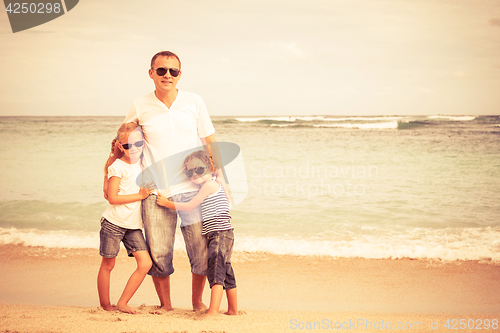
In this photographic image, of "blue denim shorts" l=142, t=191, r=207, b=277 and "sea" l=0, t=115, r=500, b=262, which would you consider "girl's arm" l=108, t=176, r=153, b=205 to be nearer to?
"blue denim shorts" l=142, t=191, r=207, b=277

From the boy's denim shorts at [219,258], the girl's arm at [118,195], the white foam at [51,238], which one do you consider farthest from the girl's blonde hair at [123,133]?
the white foam at [51,238]

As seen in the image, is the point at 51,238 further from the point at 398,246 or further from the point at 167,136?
the point at 398,246

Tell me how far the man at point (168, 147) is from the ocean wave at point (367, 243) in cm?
250

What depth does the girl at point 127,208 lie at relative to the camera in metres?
2.61

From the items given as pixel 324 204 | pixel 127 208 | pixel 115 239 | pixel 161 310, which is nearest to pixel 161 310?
pixel 161 310

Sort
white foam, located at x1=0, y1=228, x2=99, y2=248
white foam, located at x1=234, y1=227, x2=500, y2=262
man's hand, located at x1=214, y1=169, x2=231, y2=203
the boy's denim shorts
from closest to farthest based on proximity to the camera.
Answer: the boy's denim shorts → man's hand, located at x1=214, y1=169, x2=231, y2=203 → white foam, located at x1=234, y1=227, x2=500, y2=262 → white foam, located at x1=0, y1=228, x2=99, y2=248

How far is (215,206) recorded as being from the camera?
2695 mm

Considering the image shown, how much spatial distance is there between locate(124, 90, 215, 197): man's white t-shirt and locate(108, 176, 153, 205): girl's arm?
0.10m

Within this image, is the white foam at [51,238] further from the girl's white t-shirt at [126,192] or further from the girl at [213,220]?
the girl at [213,220]

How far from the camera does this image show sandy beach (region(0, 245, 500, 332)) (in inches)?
104

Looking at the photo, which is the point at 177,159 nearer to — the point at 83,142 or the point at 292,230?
the point at 292,230

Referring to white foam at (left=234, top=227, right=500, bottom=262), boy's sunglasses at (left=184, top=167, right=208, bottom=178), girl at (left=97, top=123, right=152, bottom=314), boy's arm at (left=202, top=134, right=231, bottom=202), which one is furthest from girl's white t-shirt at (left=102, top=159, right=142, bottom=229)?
white foam at (left=234, top=227, right=500, bottom=262)

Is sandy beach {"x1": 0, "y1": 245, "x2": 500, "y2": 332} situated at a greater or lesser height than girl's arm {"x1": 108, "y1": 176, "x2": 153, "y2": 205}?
lesser

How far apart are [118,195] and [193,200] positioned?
0.56 meters
